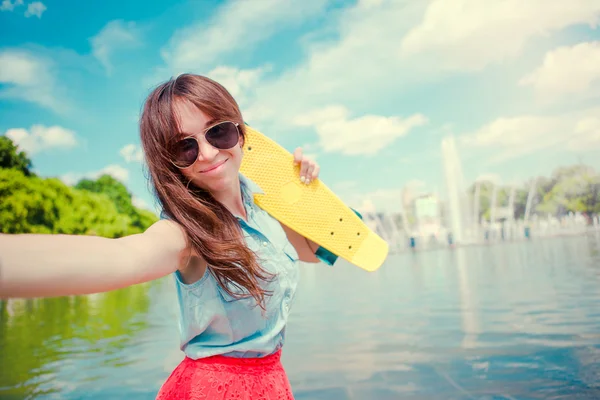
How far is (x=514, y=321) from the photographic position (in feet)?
20.2

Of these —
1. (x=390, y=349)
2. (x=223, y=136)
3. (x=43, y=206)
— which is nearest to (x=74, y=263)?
(x=223, y=136)

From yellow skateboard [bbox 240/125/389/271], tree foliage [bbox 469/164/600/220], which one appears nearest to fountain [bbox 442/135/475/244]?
tree foliage [bbox 469/164/600/220]

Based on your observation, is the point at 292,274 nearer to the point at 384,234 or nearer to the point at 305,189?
the point at 305,189

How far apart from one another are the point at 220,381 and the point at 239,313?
0.65ft

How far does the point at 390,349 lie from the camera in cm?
521

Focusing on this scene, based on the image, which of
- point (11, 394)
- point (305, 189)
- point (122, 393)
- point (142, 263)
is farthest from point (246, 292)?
point (11, 394)

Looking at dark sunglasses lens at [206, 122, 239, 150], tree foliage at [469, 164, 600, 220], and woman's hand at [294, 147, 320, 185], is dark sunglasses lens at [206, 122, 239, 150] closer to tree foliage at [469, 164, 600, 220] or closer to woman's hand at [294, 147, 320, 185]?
woman's hand at [294, 147, 320, 185]

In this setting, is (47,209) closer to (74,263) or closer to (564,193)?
(74,263)

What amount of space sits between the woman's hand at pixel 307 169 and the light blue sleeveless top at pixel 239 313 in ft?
2.46

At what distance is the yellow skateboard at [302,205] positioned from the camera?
7.00 ft

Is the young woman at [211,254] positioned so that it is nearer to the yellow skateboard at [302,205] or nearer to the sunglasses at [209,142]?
the sunglasses at [209,142]

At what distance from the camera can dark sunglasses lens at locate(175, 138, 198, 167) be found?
1.39 metres

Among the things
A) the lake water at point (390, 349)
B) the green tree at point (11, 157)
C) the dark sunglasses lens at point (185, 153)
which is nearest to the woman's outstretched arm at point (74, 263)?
the dark sunglasses lens at point (185, 153)

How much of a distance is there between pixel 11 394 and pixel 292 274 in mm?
4338
